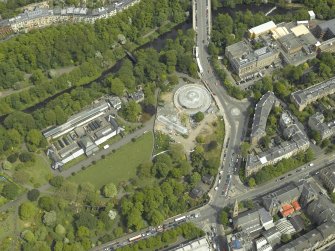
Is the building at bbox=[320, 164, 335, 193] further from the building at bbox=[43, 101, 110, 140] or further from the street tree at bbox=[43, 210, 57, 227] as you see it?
the street tree at bbox=[43, 210, 57, 227]

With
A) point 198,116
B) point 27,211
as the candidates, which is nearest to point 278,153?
point 198,116

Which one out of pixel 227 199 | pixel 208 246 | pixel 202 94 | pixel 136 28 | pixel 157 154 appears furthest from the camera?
pixel 136 28

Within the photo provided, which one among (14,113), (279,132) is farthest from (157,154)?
(14,113)

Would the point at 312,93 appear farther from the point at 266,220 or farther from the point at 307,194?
the point at 266,220

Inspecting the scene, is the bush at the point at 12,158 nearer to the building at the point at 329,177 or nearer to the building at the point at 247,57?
the building at the point at 247,57

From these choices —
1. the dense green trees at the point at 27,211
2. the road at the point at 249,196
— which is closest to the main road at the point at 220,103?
the road at the point at 249,196

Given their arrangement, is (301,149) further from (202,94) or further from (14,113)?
(14,113)
